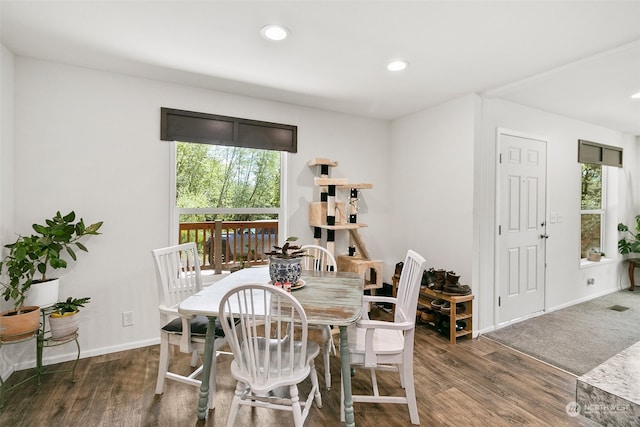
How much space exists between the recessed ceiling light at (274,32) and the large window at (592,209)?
15.0ft

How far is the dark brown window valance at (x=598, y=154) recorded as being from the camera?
154 inches

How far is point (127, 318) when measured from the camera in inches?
104

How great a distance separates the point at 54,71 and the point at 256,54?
1689 mm

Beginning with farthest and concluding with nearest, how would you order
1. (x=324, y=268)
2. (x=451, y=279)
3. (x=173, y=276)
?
(x=451, y=279) < (x=324, y=268) < (x=173, y=276)

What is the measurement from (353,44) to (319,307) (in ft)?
5.97

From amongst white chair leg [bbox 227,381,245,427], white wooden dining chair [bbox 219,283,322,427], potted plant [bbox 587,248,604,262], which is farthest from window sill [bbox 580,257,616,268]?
white chair leg [bbox 227,381,245,427]

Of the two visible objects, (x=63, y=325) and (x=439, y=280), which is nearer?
(x=63, y=325)

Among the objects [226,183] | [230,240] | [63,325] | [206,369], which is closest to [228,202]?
[226,183]

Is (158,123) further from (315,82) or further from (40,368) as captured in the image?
(40,368)

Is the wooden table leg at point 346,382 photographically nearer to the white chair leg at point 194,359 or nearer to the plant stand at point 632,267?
the white chair leg at point 194,359

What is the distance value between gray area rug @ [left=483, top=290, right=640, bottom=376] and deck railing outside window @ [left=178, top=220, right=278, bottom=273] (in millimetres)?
2516

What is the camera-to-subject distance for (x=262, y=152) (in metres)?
3.28

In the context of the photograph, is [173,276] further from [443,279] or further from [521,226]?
[521,226]

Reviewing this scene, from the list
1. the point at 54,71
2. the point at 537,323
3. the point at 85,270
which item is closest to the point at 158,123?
the point at 54,71
